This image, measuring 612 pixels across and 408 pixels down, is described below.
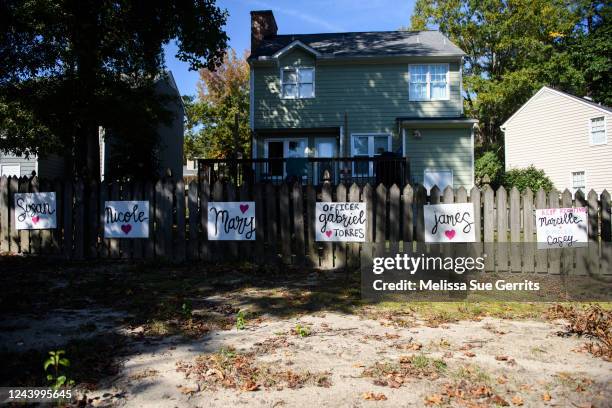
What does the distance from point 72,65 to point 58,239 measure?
618 cm

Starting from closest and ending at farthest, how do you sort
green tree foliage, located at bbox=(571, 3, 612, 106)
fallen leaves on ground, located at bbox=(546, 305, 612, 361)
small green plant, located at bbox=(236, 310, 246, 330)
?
fallen leaves on ground, located at bbox=(546, 305, 612, 361) < small green plant, located at bbox=(236, 310, 246, 330) < green tree foliage, located at bbox=(571, 3, 612, 106)

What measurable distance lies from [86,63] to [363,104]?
1222 cm

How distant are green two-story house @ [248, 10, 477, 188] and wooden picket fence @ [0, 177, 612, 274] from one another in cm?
1219

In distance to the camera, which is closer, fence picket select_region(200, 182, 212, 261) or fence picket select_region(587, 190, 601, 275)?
fence picket select_region(587, 190, 601, 275)

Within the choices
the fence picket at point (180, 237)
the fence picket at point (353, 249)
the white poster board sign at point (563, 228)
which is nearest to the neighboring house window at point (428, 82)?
the fence picket at point (353, 249)

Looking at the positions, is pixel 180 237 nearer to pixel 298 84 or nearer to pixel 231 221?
pixel 231 221

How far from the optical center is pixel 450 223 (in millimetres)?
8656

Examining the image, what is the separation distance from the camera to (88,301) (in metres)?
6.77

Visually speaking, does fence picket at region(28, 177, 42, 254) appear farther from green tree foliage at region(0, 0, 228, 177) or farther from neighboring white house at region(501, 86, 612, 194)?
neighboring white house at region(501, 86, 612, 194)

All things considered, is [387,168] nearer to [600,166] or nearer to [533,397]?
[533,397]

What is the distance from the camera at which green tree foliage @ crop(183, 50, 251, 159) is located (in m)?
45.7

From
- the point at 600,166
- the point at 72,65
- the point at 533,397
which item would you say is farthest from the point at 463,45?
the point at 533,397

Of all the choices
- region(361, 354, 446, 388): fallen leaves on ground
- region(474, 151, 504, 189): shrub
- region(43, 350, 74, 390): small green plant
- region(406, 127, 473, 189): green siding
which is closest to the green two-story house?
region(406, 127, 473, 189): green siding

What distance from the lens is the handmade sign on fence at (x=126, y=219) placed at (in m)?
9.98
